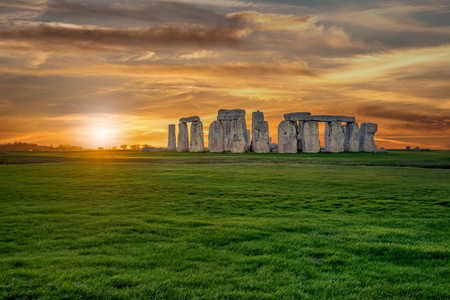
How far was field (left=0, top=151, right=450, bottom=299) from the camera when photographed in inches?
177

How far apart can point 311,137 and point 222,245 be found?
3284 centimetres

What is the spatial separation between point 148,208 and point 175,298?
5.65 meters

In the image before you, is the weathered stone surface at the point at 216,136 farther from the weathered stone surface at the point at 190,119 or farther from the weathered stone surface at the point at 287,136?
the weathered stone surface at the point at 287,136

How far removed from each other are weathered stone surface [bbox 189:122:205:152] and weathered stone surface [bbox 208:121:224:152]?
1.44 m

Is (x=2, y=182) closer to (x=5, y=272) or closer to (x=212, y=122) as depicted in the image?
(x=5, y=272)

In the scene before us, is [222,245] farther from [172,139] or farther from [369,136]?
[172,139]

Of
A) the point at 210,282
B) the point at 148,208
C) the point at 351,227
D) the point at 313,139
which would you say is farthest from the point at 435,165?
the point at 210,282

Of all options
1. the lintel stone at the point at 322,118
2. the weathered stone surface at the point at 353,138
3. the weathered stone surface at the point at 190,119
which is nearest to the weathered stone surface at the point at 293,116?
the lintel stone at the point at 322,118

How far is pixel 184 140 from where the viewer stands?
43.3 meters

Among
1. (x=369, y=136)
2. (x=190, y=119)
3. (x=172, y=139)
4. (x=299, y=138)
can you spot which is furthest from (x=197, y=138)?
(x=369, y=136)

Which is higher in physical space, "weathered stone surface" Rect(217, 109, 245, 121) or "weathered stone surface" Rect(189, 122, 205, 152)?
"weathered stone surface" Rect(217, 109, 245, 121)

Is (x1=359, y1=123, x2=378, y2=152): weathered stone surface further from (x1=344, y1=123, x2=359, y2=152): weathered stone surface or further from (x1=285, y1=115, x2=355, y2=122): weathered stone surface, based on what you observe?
(x1=285, y1=115, x2=355, y2=122): weathered stone surface

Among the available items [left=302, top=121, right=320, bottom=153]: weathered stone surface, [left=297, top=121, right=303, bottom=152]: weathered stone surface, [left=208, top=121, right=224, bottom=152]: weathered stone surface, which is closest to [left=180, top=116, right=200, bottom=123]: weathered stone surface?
[left=208, top=121, right=224, bottom=152]: weathered stone surface

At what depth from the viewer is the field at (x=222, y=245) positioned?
4496 mm
